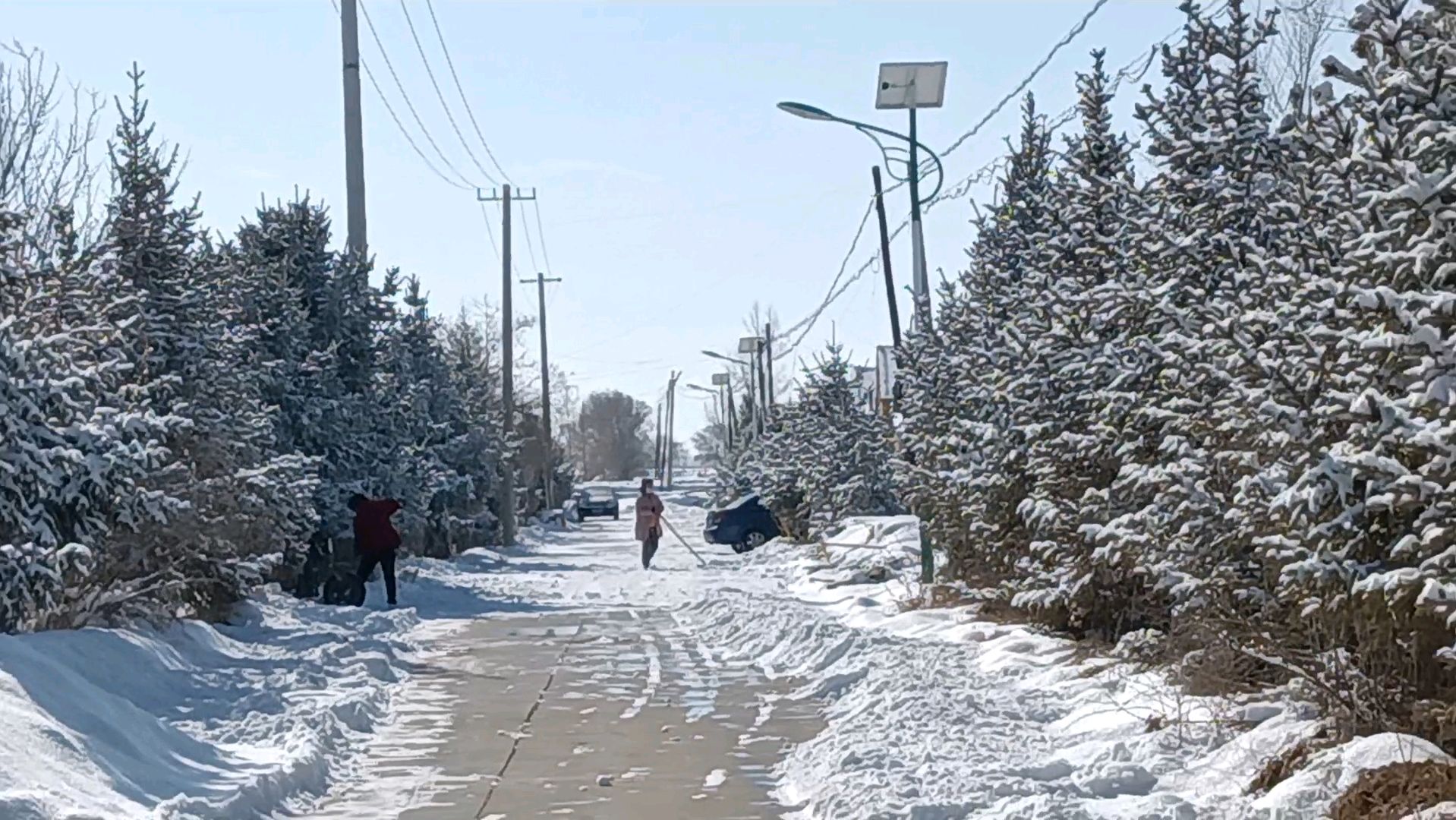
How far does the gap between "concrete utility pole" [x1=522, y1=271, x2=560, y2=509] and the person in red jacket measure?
127 feet

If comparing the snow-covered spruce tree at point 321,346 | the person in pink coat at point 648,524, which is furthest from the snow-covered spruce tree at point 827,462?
the snow-covered spruce tree at point 321,346

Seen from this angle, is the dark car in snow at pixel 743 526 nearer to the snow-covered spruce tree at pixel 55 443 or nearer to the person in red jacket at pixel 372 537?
the person in red jacket at pixel 372 537

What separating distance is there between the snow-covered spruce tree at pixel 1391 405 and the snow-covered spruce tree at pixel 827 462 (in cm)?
2388

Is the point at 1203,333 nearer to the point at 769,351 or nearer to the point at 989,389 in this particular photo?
the point at 989,389

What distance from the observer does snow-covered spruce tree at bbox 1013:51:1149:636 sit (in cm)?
1421

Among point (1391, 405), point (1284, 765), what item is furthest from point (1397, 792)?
point (1391, 405)

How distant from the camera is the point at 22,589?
12.3 meters

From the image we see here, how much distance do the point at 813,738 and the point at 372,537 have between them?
42.0 feet

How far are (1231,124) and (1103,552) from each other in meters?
3.46

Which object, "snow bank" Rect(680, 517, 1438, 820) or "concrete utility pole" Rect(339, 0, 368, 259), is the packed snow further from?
"concrete utility pole" Rect(339, 0, 368, 259)

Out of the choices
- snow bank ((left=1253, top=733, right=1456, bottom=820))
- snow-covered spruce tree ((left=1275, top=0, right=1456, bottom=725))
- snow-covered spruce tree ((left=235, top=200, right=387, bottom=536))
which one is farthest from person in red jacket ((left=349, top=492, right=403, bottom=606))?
snow bank ((left=1253, top=733, right=1456, bottom=820))

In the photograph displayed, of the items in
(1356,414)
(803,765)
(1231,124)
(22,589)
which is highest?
(1231,124)

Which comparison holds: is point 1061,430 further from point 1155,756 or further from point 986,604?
point 1155,756

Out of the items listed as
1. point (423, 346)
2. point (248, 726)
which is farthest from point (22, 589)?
point (423, 346)
